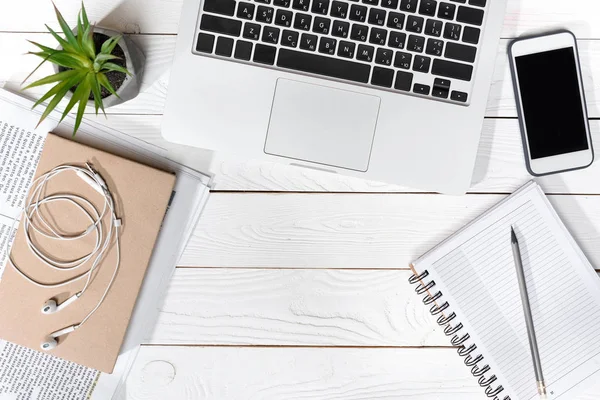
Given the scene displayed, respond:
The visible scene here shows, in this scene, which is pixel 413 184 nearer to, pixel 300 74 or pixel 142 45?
pixel 300 74

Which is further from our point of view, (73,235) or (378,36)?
(73,235)

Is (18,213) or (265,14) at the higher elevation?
(265,14)

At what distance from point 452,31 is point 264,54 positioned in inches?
8.5

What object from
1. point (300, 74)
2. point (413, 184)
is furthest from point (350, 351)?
point (300, 74)

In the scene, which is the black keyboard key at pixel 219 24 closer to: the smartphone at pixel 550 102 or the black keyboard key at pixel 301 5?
the black keyboard key at pixel 301 5

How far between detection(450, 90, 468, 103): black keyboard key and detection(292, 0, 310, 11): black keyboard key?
0.63ft

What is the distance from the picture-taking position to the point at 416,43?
0.59 meters

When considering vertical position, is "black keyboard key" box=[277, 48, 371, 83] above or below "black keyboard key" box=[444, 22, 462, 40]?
below

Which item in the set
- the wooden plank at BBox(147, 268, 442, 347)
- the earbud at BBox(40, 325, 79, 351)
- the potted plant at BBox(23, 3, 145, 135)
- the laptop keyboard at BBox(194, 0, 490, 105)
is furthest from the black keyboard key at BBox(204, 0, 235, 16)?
the earbud at BBox(40, 325, 79, 351)

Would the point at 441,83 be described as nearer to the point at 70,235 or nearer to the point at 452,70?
the point at 452,70

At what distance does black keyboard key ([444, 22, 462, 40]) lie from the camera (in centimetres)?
58

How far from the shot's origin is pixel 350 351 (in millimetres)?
730

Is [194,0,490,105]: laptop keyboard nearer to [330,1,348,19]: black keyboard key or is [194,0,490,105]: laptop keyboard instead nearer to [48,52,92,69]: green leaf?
[330,1,348,19]: black keyboard key

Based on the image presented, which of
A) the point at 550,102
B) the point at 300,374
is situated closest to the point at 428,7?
the point at 550,102
